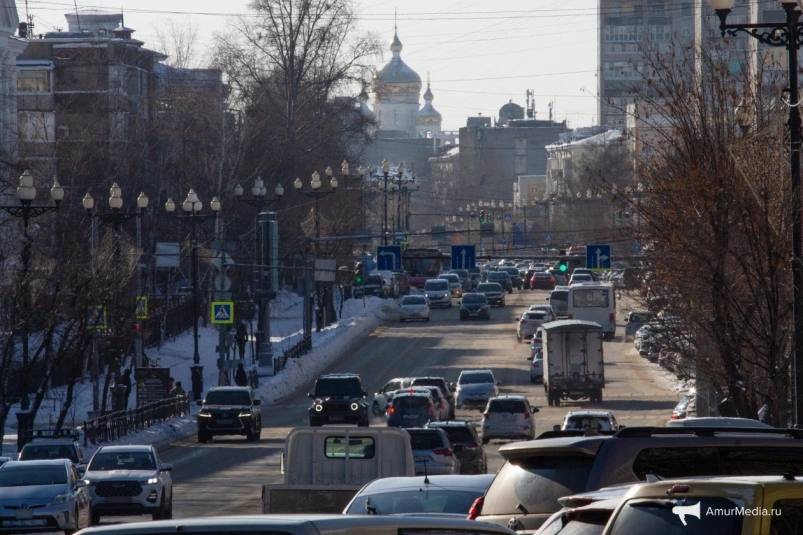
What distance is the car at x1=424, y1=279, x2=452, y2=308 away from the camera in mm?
104625

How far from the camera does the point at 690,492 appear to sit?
793 centimetres

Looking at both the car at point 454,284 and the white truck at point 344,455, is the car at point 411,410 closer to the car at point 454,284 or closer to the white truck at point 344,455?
the white truck at point 344,455

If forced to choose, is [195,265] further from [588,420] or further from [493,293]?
[493,293]

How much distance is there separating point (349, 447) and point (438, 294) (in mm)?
81730

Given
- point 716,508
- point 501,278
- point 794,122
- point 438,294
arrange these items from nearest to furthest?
point 716,508 < point 794,122 < point 438,294 < point 501,278

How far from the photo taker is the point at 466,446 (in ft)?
113

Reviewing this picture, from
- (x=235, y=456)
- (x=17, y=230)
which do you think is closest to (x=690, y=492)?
(x=235, y=456)

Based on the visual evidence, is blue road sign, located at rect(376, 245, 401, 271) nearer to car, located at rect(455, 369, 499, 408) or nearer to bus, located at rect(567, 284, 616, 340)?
bus, located at rect(567, 284, 616, 340)

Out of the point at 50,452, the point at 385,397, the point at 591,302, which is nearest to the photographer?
the point at 50,452

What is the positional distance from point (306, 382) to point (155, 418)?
62.4ft

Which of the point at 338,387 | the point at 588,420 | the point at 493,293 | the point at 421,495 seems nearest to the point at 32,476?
the point at 421,495

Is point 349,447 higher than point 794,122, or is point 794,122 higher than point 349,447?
point 794,122

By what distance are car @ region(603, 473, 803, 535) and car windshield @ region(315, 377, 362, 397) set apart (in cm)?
4220

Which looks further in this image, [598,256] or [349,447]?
[598,256]
